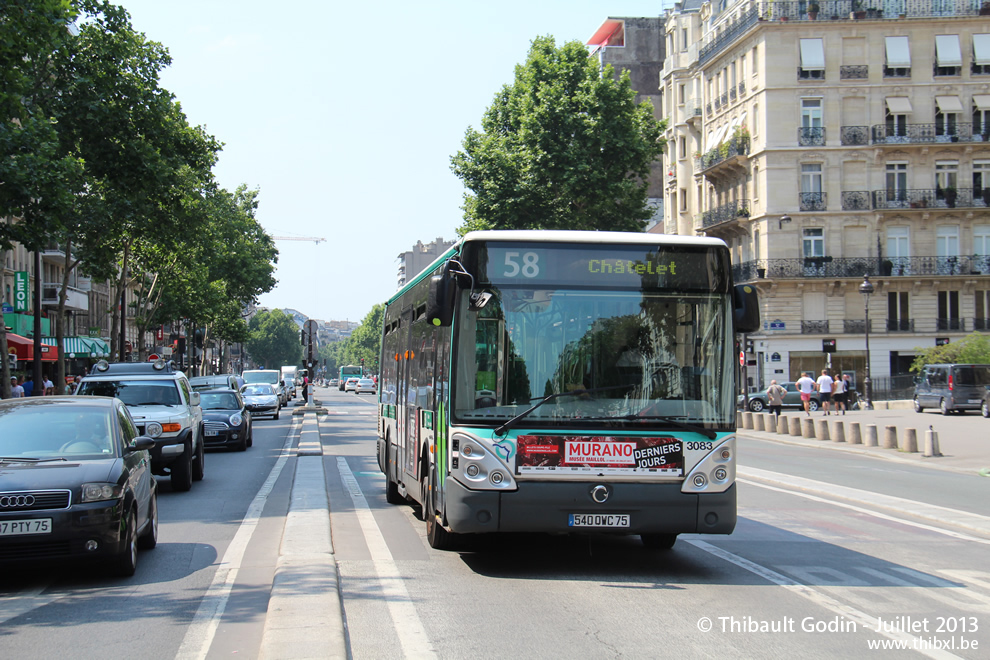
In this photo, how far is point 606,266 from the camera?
30.3ft

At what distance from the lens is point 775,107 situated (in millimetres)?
58562

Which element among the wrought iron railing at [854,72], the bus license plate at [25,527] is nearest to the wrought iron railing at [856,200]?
the wrought iron railing at [854,72]

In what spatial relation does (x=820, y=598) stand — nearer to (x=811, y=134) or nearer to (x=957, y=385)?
(x=957, y=385)

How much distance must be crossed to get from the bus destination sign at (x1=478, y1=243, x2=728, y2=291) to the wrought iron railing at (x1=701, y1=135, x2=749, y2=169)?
5382 cm

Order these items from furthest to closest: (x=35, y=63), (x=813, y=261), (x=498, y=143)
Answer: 1. (x=813, y=261)
2. (x=498, y=143)
3. (x=35, y=63)

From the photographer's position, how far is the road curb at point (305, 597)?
19.9ft

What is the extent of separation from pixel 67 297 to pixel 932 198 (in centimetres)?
4793

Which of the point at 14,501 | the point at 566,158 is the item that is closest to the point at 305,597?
the point at 14,501

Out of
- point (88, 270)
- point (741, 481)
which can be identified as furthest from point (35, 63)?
point (741, 481)

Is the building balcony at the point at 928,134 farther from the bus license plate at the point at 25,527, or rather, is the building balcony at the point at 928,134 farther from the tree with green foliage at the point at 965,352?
the bus license plate at the point at 25,527

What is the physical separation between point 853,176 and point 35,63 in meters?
Result: 44.6

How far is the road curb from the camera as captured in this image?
19.9 feet

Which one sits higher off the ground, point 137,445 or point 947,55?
point 947,55

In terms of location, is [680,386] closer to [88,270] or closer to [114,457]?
[114,457]
